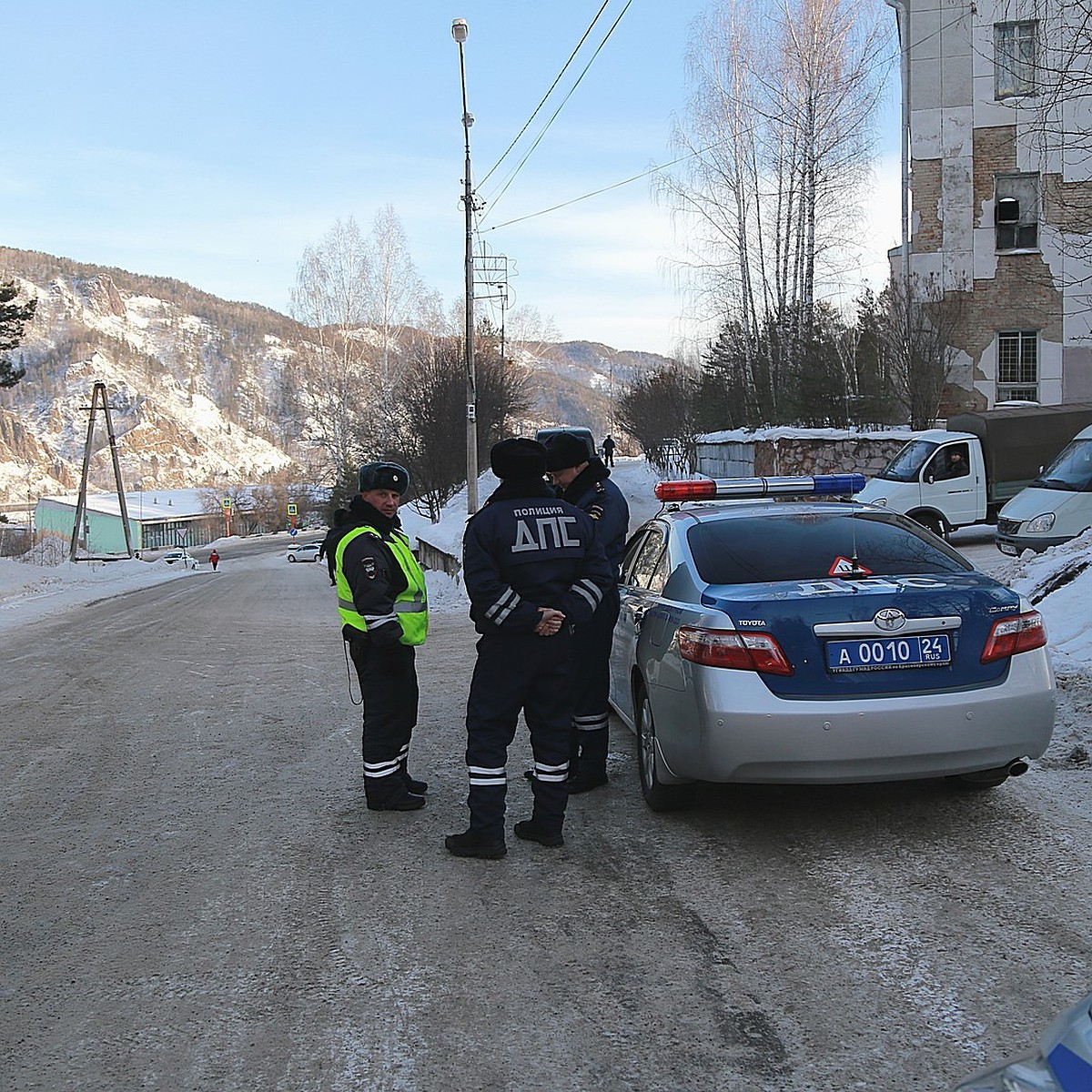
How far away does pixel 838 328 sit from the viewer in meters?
28.3

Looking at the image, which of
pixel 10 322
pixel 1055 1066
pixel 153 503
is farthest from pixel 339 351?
pixel 153 503

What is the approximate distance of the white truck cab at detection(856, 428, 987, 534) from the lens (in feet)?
64.1

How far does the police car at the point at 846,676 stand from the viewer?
4770mm

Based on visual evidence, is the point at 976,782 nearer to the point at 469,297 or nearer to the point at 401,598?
the point at 401,598

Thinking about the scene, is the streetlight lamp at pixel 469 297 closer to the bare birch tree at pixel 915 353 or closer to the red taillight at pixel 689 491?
the bare birch tree at pixel 915 353

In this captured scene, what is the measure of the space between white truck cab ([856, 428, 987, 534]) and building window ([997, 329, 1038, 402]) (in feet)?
36.1

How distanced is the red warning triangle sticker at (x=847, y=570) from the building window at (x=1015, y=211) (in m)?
27.6

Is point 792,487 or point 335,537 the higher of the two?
point 792,487

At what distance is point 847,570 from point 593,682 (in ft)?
5.02

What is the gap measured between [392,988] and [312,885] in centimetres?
114

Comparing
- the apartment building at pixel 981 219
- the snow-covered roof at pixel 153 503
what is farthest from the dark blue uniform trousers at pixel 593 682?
the snow-covered roof at pixel 153 503

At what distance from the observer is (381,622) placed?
5.65 meters

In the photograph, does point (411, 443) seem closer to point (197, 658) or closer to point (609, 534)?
point (197, 658)

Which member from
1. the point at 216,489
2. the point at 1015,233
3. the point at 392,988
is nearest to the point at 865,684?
the point at 392,988
